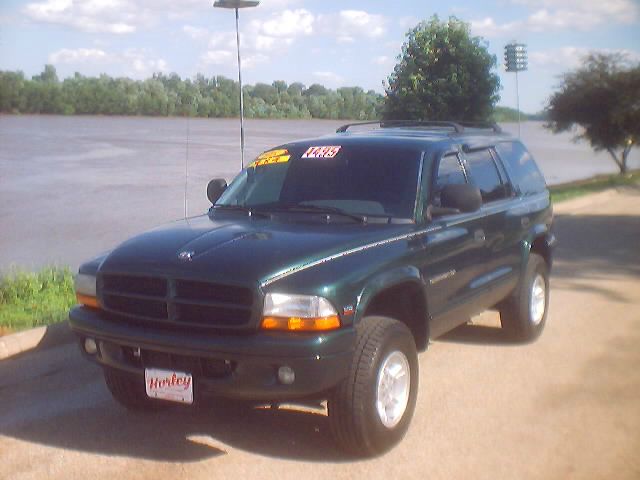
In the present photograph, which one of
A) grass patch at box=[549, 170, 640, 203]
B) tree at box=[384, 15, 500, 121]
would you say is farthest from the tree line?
grass patch at box=[549, 170, 640, 203]

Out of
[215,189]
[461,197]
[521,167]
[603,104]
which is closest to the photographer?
[461,197]

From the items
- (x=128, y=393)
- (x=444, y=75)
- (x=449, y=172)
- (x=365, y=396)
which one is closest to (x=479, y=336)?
(x=449, y=172)

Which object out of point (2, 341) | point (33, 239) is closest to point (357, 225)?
point (2, 341)

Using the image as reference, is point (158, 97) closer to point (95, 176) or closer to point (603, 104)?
point (95, 176)

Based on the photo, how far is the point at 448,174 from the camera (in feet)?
19.1

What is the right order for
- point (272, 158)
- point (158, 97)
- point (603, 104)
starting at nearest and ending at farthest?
point (272, 158)
point (158, 97)
point (603, 104)

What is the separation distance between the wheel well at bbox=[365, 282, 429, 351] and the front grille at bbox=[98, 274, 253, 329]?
2.95ft

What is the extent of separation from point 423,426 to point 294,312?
55.6 inches

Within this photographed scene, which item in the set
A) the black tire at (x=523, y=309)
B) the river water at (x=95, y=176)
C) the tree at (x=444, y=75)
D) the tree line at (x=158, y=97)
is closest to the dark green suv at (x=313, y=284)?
the black tire at (x=523, y=309)

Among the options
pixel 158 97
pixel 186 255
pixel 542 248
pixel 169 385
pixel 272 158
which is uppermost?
pixel 158 97

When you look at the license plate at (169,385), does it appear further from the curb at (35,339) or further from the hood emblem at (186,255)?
the curb at (35,339)

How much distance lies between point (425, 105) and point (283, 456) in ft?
41.5

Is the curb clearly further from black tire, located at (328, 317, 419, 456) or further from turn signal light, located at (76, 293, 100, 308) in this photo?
black tire, located at (328, 317, 419, 456)

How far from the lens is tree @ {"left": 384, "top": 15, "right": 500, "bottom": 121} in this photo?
1622 cm
